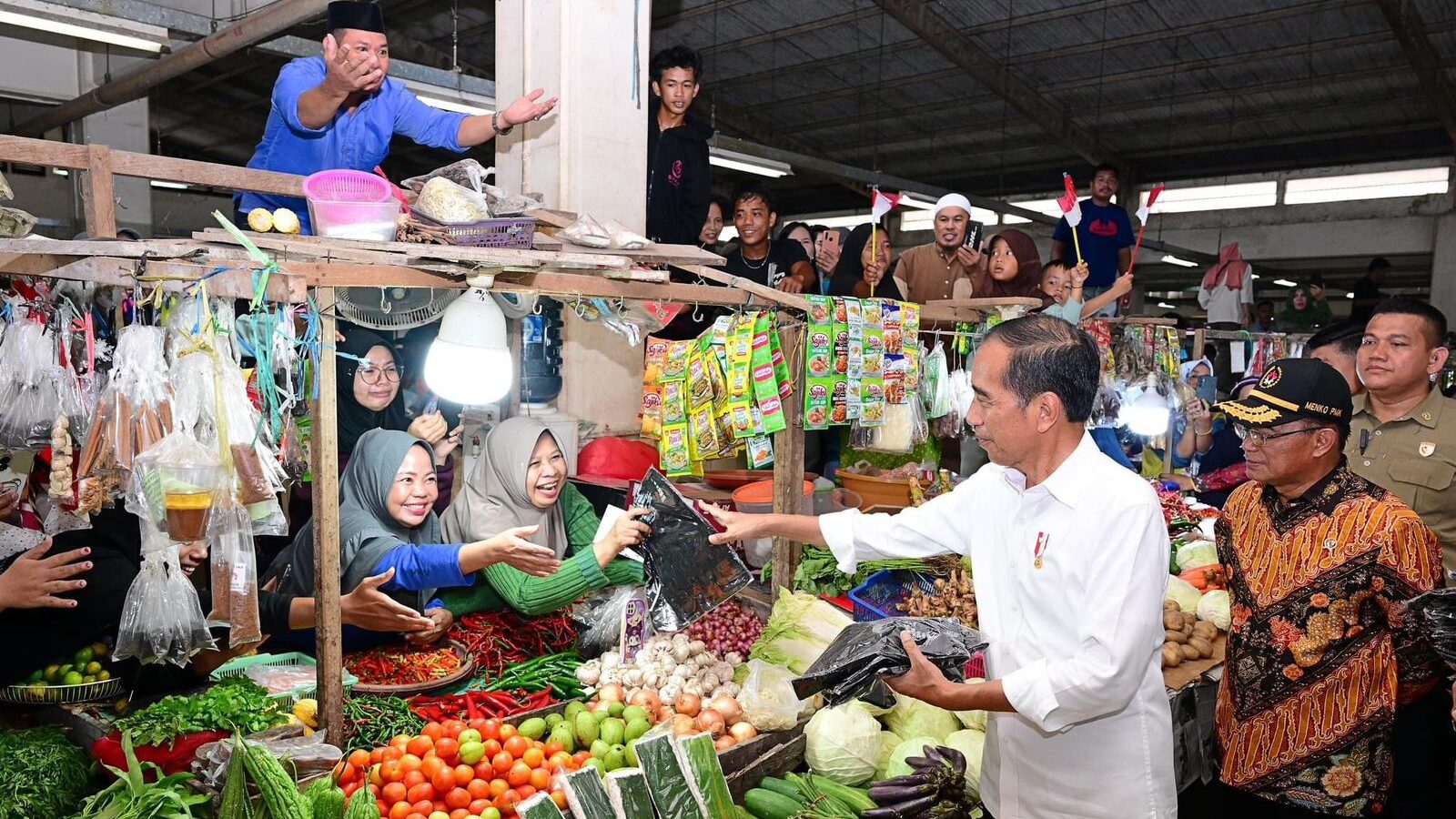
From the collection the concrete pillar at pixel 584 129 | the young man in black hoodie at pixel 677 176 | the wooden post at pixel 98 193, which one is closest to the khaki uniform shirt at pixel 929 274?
the young man in black hoodie at pixel 677 176

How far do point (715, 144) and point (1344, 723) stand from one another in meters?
6.99

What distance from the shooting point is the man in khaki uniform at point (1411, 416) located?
333 cm

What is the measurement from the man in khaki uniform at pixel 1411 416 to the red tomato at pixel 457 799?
3347 mm

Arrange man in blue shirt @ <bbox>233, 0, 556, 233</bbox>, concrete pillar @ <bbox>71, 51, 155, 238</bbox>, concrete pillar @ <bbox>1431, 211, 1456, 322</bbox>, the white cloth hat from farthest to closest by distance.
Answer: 1. concrete pillar @ <bbox>1431, 211, 1456, 322</bbox>
2. concrete pillar @ <bbox>71, 51, 155, 238</bbox>
3. the white cloth hat
4. man in blue shirt @ <bbox>233, 0, 556, 233</bbox>

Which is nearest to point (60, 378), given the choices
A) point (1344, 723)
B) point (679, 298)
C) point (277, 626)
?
point (277, 626)

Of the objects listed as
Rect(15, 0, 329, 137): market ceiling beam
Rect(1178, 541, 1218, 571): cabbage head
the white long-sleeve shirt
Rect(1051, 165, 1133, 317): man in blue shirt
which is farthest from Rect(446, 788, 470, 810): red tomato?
Rect(1051, 165, 1133, 317): man in blue shirt

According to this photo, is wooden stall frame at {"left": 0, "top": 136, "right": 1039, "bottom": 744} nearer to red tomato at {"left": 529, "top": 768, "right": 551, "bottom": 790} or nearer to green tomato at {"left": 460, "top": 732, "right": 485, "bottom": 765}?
green tomato at {"left": 460, "top": 732, "right": 485, "bottom": 765}

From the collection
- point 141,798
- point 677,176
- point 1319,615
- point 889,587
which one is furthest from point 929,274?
point 141,798

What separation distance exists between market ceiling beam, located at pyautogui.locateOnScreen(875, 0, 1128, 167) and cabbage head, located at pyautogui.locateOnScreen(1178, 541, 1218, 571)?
22.5 feet

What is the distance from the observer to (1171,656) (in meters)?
3.82

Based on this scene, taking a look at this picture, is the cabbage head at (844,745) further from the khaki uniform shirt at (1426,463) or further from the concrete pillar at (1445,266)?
the concrete pillar at (1445,266)

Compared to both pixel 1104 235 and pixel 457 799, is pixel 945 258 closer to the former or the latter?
pixel 1104 235

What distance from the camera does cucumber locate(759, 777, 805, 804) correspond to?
10.1 feet

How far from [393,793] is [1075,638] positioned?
6.43ft
